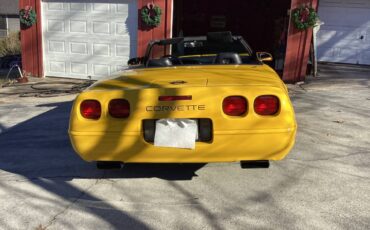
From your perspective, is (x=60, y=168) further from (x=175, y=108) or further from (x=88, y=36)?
(x=88, y=36)

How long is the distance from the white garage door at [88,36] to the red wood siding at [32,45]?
0.15 m

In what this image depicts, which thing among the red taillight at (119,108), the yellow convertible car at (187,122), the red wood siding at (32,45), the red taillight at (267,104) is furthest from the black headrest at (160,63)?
the red wood siding at (32,45)

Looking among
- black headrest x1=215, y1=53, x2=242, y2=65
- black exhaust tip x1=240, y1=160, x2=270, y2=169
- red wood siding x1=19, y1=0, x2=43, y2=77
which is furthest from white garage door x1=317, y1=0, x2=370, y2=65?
black exhaust tip x1=240, y1=160, x2=270, y2=169

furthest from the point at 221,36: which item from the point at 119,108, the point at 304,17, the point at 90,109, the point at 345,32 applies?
the point at 345,32

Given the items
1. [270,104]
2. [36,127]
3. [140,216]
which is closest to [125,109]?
[140,216]

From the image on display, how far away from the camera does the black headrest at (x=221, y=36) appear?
4.48 meters

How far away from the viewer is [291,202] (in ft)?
10.5

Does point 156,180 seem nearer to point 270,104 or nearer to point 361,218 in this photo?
point 270,104

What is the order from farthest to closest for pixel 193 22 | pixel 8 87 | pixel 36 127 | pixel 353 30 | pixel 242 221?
1. pixel 193 22
2. pixel 353 30
3. pixel 8 87
4. pixel 36 127
5. pixel 242 221

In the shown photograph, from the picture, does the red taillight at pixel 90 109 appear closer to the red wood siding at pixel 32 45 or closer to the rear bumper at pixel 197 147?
the rear bumper at pixel 197 147

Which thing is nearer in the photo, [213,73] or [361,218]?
Result: [361,218]

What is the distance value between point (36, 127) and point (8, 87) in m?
4.92

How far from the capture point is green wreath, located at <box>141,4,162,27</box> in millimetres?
9820

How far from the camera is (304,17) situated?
907cm
